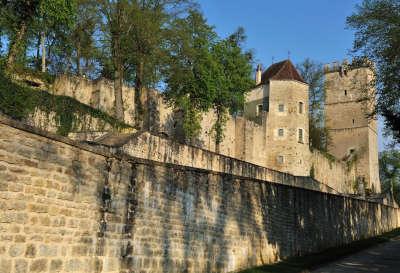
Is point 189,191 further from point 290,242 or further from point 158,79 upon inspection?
point 158,79

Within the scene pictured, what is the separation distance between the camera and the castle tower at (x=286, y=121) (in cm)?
4200

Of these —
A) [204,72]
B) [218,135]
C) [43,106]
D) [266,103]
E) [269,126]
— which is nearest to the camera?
[43,106]

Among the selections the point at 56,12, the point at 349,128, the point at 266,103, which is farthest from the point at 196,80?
the point at 349,128

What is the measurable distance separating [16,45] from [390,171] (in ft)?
227

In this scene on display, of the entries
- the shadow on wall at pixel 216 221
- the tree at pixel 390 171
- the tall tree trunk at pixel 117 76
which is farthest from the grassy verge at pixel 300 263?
the tree at pixel 390 171

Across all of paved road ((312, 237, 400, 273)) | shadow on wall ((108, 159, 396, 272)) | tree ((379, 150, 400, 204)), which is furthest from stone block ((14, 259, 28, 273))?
tree ((379, 150, 400, 204))

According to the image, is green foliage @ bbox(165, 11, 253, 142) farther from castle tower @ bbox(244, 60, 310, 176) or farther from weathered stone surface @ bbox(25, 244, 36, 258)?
weathered stone surface @ bbox(25, 244, 36, 258)

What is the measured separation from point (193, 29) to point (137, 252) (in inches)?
950

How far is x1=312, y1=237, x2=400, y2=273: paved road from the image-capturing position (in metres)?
13.0

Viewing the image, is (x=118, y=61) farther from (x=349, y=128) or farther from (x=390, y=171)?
(x=390, y=171)

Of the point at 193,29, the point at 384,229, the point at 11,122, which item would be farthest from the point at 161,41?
the point at 11,122

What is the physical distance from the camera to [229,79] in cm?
3319

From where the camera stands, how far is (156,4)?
27.9 meters

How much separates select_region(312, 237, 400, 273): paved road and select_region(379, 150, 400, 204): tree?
6160 cm
